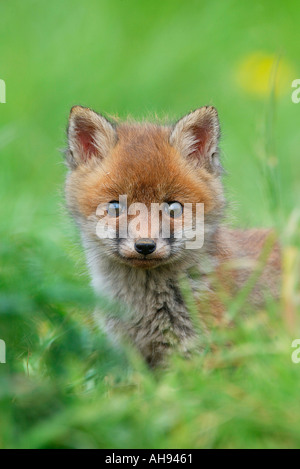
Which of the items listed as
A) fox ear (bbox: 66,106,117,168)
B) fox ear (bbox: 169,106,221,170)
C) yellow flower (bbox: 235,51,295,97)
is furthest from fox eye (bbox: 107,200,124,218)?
yellow flower (bbox: 235,51,295,97)

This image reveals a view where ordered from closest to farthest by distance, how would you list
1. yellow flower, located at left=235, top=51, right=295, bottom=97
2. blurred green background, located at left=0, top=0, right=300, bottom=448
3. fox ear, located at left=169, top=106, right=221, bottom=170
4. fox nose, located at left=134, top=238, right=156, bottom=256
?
blurred green background, located at left=0, top=0, right=300, bottom=448 < fox nose, located at left=134, top=238, right=156, bottom=256 < fox ear, located at left=169, top=106, right=221, bottom=170 < yellow flower, located at left=235, top=51, right=295, bottom=97

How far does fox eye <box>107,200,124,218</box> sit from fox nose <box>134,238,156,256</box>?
0.33 meters

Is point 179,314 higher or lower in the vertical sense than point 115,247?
lower

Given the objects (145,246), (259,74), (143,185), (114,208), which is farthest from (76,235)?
(259,74)

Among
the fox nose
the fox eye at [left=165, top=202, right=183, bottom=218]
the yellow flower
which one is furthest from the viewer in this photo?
the yellow flower

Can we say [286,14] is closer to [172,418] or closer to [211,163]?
[211,163]

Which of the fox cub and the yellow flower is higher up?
the yellow flower

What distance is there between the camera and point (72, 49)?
10070 mm

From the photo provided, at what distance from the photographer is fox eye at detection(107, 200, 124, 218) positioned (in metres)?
4.47

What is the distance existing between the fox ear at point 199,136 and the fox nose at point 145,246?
83 centimetres

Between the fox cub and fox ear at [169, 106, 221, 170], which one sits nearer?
the fox cub

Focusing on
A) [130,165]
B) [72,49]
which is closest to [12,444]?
[130,165]

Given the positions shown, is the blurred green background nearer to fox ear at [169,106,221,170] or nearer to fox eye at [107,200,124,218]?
fox ear at [169,106,221,170]

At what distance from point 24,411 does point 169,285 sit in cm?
161
